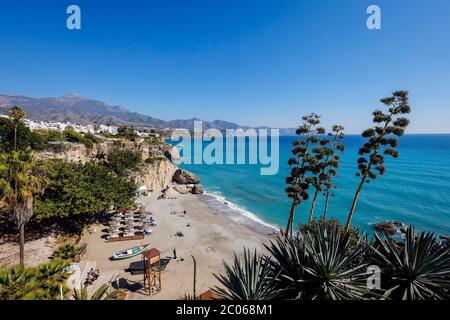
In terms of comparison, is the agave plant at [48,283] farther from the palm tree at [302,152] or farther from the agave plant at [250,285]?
the palm tree at [302,152]

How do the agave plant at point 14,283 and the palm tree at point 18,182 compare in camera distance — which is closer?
the agave plant at point 14,283

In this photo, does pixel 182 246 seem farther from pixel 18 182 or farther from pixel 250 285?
pixel 250 285

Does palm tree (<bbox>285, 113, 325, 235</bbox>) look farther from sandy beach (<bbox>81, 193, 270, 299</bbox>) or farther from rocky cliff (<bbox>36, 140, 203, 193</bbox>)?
rocky cliff (<bbox>36, 140, 203, 193</bbox>)

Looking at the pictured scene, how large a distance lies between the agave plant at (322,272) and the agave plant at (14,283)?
294 inches

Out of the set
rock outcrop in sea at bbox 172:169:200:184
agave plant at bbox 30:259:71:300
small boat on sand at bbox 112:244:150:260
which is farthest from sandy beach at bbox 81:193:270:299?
rock outcrop in sea at bbox 172:169:200:184

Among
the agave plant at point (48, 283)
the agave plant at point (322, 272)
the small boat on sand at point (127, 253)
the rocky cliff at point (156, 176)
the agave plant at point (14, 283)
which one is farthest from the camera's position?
the rocky cliff at point (156, 176)

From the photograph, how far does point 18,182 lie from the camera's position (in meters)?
11.7

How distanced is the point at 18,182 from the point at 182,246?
15.3 m

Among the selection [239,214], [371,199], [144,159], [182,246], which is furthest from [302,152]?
[144,159]

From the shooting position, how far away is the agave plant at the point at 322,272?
574cm

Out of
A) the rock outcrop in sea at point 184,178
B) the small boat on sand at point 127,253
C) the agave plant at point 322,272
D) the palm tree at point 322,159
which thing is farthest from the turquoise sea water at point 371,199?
the agave plant at point 322,272
